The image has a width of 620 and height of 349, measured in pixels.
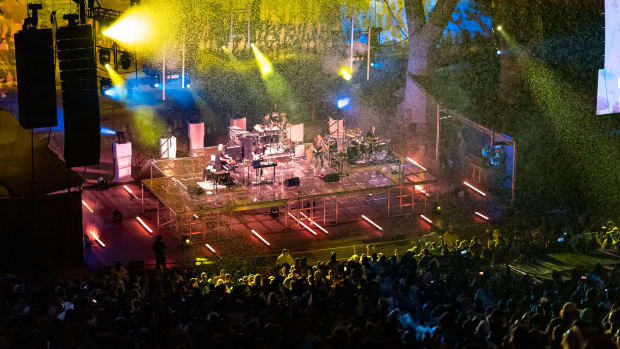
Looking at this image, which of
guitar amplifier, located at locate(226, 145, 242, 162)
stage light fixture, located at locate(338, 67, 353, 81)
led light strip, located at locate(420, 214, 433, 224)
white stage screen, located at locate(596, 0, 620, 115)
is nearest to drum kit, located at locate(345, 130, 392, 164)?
led light strip, located at locate(420, 214, 433, 224)

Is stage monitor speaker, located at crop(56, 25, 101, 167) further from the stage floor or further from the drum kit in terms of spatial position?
the drum kit

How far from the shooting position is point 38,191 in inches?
548

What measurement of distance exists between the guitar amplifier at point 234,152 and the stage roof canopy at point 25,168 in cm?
331

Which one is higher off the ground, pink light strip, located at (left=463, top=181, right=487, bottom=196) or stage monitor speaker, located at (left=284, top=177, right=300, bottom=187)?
stage monitor speaker, located at (left=284, top=177, right=300, bottom=187)

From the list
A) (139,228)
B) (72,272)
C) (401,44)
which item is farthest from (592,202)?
(72,272)

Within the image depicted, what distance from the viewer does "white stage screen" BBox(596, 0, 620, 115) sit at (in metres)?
17.2

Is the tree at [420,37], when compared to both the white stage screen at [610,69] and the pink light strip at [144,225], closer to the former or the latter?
the white stage screen at [610,69]

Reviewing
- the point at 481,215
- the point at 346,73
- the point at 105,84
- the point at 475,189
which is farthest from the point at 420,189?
the point at 105,84

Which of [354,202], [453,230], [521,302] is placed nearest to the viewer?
[521,302]

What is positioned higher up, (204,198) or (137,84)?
(137,84)

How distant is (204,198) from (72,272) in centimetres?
287

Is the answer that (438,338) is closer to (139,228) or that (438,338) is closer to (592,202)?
(139,228)

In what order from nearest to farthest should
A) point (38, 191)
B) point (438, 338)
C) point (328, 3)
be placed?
point (438, 338), point (38, 191), point (328, 3)

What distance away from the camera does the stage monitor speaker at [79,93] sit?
12.7 metres
